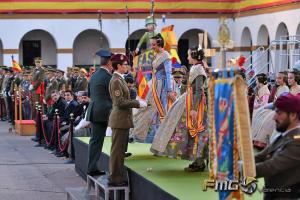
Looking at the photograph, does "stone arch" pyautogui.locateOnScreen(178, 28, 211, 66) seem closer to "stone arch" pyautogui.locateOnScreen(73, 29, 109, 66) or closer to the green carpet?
"stone arch" pyautogui.locateOnScreen(73, 29, 109, 66)

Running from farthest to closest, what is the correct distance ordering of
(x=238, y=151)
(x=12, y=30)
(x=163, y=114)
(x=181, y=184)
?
(x=12, y=30), (x=163, y=114), (x=181, y=184), (x=238, y=151)

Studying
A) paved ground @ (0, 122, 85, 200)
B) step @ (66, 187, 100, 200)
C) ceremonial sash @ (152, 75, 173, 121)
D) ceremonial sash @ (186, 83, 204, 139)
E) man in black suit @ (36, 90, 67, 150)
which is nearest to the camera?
ceremonial sash @ (186, 83, 204, 139)

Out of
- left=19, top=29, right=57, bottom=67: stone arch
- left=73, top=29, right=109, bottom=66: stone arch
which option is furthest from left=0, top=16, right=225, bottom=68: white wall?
left=73, top=29, right=109, bottom=66: stone arch

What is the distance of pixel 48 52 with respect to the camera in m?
34.1

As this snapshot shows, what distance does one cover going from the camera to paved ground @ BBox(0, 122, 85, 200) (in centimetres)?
1098

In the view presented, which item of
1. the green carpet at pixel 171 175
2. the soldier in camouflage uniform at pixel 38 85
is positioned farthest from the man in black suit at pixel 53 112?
the green carpet at pixel 171 175

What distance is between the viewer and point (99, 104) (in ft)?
30.9

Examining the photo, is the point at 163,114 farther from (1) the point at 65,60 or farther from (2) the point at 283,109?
(1) the point at 65,60

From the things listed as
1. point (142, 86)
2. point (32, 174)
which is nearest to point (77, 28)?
point (32, 174)

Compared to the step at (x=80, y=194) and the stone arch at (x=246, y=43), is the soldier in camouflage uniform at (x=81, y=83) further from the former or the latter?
the step at (x=80, y=194)

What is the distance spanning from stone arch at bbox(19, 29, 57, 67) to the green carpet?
23096 mm

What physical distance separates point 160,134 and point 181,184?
4.10 feet

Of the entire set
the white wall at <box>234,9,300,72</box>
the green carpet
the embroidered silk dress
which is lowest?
the green carpet

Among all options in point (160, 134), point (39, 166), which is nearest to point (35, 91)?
point (39, 166)
